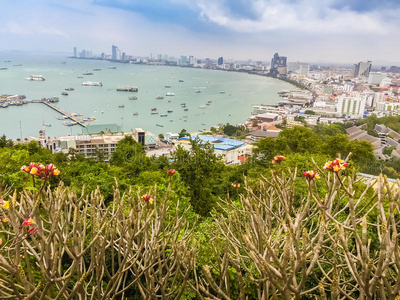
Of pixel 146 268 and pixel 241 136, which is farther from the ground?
pixel 146 268

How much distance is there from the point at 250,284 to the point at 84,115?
25.1 metres

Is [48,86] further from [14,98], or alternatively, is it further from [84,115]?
[84,115]

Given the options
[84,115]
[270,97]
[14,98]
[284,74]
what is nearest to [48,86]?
[14,98]

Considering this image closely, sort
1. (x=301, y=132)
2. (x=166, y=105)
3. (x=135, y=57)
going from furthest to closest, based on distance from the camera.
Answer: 1. (x=135, y=57)
2. (x=166, y=105)
3. (x=301, y=132)

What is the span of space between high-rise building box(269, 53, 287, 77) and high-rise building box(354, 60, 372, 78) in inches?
549

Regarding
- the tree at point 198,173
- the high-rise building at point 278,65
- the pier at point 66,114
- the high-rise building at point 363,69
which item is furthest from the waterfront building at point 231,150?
the high-rise building at point 278,65

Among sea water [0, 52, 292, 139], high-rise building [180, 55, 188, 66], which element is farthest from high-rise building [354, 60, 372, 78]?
high-rise building [180, 55, 188, 66]

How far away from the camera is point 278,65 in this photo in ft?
228

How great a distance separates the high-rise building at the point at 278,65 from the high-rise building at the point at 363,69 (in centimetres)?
1394

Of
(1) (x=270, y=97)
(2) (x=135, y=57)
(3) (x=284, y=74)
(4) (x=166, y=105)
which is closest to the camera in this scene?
(4) (x=166, y=105)

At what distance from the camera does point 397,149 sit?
1734 centimetres

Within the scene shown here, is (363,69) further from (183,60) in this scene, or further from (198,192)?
(198,192)

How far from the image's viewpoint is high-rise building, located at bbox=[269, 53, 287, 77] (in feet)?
221

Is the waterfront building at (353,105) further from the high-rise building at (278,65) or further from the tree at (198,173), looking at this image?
the high-rise building at (278,65)
